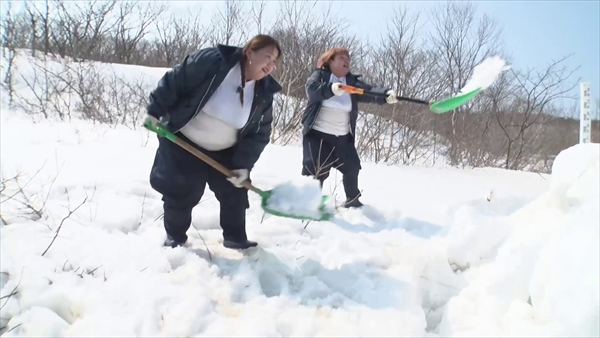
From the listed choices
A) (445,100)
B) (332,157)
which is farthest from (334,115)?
(445,100)

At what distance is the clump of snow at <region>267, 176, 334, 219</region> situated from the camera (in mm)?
2439

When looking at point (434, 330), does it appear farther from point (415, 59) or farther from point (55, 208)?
point (415, 59)

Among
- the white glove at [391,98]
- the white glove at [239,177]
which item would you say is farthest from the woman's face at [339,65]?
the white glove at [239,177]

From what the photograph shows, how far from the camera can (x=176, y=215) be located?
2332mm

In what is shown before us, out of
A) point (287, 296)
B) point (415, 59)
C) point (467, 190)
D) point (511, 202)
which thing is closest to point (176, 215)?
point (287, 296)

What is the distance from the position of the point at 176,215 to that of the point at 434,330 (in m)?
1.47

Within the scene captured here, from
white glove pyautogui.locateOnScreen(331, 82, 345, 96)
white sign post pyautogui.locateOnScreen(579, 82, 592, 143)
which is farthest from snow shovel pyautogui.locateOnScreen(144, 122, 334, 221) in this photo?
white sign post pyautogui.locateOnScreen(579, 82, 592, 143)

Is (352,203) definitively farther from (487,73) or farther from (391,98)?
(487,73)

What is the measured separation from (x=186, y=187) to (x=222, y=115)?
455mm

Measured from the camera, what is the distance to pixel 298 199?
8.19 ft

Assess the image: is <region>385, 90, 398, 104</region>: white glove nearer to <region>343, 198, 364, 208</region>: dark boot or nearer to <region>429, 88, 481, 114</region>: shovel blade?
<region>429, 88, 481, 114</region>: shovel blade

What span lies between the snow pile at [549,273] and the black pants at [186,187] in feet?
4.27

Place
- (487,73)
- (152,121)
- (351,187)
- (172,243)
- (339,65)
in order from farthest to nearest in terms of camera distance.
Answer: (351,187) → (339,65) → (487,73) → (172,243) → (152,121)

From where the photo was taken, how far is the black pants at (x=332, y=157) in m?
3.79
